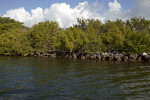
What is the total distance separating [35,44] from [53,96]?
47.7m

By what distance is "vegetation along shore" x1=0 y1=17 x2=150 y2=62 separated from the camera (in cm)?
3981

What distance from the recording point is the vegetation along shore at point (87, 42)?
1567 inches

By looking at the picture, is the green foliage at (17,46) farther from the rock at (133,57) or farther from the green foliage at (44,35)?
the rock at (133,57)

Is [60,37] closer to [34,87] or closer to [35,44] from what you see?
[35,44]

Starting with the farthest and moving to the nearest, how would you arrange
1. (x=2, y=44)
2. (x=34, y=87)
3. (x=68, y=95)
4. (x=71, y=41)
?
(x=2, y=44) → (x=71, y=41) → (x=34, y=87) → (x=68, y=95)

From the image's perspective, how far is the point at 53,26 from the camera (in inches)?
2259

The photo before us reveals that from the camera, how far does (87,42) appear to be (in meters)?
46.1

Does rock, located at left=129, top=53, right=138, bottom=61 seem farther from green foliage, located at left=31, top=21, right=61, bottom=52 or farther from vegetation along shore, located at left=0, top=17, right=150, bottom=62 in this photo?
green foliage, located at left=31, top=21, right=61, bottom=52

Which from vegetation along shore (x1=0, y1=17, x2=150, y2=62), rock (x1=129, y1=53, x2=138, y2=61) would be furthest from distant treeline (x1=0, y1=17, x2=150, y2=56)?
rock (x1=129, y1=53, x2=138, y2=61)

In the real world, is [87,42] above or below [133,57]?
above

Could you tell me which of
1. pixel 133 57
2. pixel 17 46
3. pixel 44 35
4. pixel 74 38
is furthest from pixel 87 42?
pixel 17 46

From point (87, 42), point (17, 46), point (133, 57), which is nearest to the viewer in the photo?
point (133, 57)

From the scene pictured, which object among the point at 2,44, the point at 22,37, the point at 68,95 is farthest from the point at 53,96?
the point at 2,44

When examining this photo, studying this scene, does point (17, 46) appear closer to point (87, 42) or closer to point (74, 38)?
point (74, 38)
